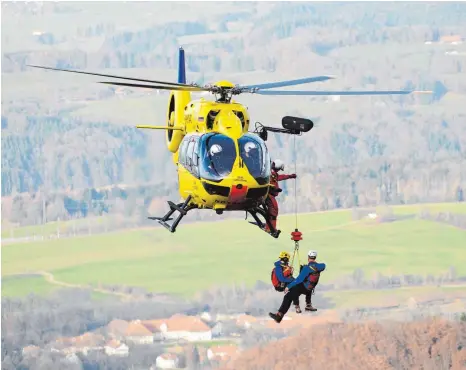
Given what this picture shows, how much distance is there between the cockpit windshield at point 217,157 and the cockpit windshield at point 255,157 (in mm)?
270

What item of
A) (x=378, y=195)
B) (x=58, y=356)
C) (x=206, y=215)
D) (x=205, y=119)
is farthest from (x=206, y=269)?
(x=205, y=119)

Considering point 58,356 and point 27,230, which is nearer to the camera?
point 58,356

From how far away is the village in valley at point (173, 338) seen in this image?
145 metres

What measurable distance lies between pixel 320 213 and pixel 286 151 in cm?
1967

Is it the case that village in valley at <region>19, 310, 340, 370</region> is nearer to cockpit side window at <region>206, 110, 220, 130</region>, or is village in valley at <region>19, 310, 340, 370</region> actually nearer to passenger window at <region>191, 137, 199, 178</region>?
cockpit side window at <region>206, 110, 220, 130</region>

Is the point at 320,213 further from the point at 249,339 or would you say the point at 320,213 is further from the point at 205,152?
the point at 205,152

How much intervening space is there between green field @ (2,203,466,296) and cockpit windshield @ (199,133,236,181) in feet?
344

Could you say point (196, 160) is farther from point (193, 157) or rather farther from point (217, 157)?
point (217, 157)

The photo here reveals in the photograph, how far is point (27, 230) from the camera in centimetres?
17825

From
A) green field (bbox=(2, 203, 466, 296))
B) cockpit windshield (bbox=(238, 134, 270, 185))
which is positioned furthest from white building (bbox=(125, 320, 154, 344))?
cockpit windshield (bbox=(238, 134, 270, 185))

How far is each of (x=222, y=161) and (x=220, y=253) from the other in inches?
4473

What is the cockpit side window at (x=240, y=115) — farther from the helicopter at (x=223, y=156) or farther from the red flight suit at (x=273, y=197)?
the red flight suit at (x=273, y=197)

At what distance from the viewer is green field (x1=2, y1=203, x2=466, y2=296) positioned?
159m

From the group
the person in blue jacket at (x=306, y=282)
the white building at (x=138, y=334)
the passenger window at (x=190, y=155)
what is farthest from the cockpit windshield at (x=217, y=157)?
the white building at (x=138, y=334)
